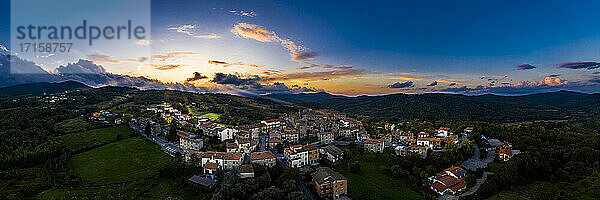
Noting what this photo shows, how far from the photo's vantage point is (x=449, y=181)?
30.1 meters

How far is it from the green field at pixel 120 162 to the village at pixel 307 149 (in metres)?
2.63

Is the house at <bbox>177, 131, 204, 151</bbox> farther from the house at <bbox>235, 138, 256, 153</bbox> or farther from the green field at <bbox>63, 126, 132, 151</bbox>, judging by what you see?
the green field at <bbox>63, 126, 132, 151</bbox>

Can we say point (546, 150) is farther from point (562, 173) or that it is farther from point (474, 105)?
point (474, 105)

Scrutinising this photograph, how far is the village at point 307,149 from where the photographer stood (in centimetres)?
2939

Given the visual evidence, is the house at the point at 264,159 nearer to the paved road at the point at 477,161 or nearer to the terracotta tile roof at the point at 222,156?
the terracotta tile roof at the point at 222,156

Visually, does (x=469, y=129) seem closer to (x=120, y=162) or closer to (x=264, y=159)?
(x=264, y=159)

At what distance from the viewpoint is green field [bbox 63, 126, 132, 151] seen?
4253cm

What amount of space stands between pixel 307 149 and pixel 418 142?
2023cm

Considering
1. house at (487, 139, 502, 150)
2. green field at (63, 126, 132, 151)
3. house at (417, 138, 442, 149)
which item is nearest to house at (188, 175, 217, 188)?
green field at (63, 126, 132, 151)

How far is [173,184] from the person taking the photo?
97.7 ft

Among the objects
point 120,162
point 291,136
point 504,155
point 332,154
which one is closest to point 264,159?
point 332,154

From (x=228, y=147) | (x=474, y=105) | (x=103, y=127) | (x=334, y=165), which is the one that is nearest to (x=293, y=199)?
(x=334, y=165)

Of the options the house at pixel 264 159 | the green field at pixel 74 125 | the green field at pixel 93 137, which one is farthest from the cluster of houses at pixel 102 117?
the house at pixel 264 159

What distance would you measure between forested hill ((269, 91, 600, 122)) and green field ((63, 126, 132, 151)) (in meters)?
75.6
